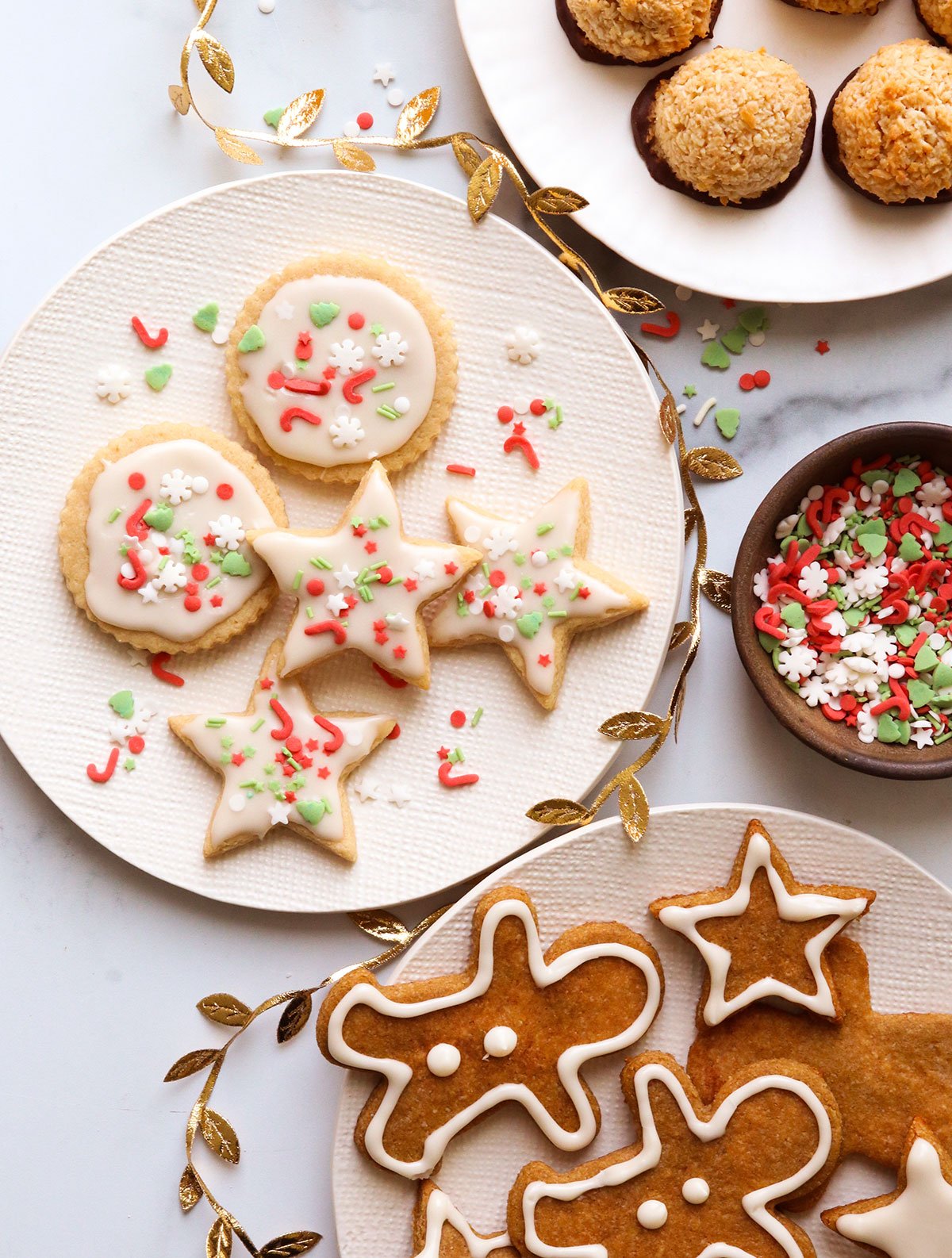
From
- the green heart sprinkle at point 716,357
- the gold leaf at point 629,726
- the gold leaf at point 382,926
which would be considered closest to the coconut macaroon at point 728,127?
the green heart sprinkle at point 716,357

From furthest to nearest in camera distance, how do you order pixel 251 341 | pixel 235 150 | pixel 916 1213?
pixel 235 150 < pixel 251 341 < pixel 916 1213

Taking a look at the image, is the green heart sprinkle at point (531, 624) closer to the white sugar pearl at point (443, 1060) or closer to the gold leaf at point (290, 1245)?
the white sugar pearl at point (443, 1060)

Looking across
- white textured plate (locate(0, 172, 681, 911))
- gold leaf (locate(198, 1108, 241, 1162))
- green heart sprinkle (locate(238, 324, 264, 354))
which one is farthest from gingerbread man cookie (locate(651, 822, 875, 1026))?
green heart sprinkle (locate(238, 324, 264, 354))

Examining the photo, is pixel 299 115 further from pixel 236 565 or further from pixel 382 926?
pixel 382 926

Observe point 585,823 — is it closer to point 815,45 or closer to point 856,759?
point 856,759

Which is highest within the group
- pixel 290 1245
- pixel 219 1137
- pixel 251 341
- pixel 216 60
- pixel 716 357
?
pixel 216 60

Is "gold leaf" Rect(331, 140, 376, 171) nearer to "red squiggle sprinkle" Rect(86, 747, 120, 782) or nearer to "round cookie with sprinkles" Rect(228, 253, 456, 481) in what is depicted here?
"round cookie with sprinkles" Rect(228, 253, 456, 481)

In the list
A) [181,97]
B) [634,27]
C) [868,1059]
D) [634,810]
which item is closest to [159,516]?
[181,97]
